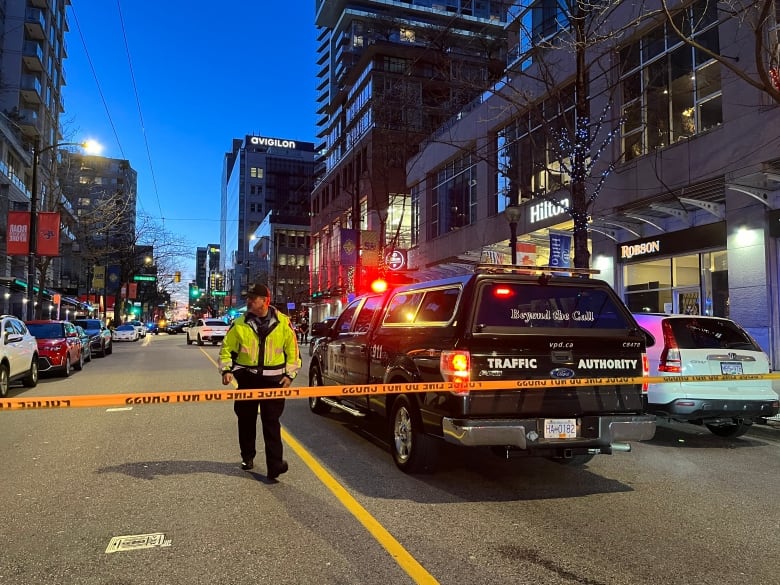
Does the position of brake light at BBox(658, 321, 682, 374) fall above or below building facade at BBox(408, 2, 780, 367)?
below

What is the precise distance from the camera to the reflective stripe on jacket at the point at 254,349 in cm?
562

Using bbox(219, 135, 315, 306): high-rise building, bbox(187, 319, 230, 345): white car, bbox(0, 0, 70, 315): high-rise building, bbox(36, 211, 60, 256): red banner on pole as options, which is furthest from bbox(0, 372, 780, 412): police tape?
bbox(219, 135, 315, 306): high-rise building

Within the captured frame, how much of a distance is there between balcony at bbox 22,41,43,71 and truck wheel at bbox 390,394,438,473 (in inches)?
2220

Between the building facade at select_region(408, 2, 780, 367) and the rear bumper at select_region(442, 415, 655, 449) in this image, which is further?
the building facade at select_region(408, 2, 780, 367)

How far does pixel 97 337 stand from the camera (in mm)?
23750

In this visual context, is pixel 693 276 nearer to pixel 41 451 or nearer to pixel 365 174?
pixel 41 451

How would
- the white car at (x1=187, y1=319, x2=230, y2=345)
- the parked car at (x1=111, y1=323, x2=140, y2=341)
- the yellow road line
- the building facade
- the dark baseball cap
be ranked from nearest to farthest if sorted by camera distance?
1. the yellow road line
2. the dark baseball cap
3. the building facade
4. the white car at (x1=187, y1=319, x2=230, y2=345)
5. the parked car at (x1=111, y1=323, x2=140, y2=341)

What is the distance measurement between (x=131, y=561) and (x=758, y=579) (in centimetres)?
386

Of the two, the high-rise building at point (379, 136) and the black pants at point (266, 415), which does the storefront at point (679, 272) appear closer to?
the high-rise building at point (379, 136)

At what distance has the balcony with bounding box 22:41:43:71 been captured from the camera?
49.1 m

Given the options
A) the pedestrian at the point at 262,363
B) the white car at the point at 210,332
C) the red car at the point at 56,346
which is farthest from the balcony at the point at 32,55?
the pedestrian at the point at 262,363

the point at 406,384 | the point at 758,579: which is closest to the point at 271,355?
the point at 406,384

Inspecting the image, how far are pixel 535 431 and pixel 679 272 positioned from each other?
1415cm

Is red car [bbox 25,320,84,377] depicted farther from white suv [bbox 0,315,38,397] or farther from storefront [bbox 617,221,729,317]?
storefront [bbox 617,221,729,317]
